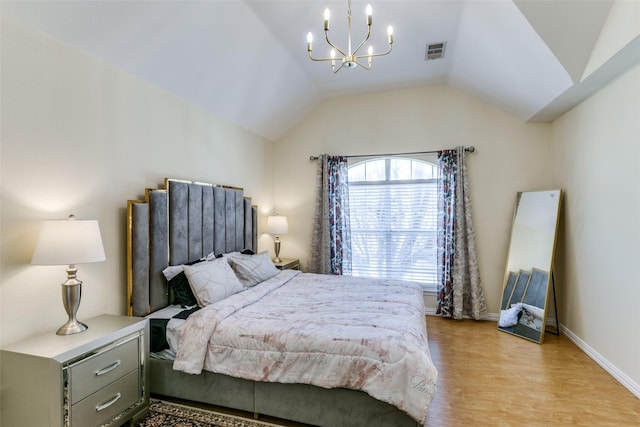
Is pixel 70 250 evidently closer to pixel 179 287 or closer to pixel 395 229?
pixel 179 287

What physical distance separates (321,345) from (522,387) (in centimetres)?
184

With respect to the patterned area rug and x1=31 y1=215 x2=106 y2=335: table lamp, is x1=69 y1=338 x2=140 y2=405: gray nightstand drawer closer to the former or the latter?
x1=31 y1=215 x2=106 y2=335: table lamp

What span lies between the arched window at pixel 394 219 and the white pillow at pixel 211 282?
7.50 ft

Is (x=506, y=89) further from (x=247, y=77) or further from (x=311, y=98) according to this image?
(x=247, y=77)

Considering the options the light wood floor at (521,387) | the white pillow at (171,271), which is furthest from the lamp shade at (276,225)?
the light wood floor at (521,387)

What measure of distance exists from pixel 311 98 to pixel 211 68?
185 cm

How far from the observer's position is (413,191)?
4590 millimetres

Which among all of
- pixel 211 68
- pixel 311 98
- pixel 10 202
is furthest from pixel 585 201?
pixel 10 202

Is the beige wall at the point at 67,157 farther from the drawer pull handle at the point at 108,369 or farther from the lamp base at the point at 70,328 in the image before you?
the drawer pull handle at the point at 108,369

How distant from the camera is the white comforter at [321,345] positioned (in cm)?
185

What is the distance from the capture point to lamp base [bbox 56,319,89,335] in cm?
197

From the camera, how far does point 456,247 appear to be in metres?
4.26

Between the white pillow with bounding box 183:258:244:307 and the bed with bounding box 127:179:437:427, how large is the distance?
20 mm

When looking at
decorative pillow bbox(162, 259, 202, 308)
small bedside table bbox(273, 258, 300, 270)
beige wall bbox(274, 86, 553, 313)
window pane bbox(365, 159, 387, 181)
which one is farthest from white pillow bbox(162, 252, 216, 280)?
window pane bbox(365, 159, 387, 181)
